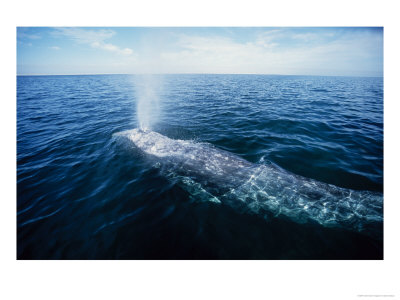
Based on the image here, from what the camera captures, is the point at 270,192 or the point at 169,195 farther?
the point at 169,195

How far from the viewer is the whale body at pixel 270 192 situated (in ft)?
18.7

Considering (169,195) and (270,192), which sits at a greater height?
(270,192)

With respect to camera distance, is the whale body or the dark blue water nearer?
the dark blue water

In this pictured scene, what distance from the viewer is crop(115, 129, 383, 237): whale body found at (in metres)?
5.71

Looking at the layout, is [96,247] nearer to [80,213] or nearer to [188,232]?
[80,213]

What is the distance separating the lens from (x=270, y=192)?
21.9ft

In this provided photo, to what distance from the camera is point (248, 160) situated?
8.93m

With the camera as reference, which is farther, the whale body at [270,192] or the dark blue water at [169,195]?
the whale body at [270,192]

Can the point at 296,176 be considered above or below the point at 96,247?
above
